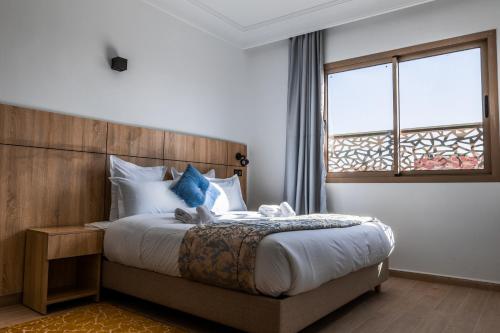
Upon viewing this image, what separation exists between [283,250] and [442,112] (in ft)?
9.24

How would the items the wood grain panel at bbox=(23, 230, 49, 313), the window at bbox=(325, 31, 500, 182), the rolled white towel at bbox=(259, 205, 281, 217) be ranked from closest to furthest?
the wood grain panel at bbox=(23, 230, 49, 313) < the rolled white towel at bbox=(259, 205, 281, 217) < the window at bbox=(325, 31, 500, 182)

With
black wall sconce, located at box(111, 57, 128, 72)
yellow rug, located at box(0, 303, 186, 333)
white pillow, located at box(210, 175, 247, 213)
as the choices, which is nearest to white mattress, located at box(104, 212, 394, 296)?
yellow rug, located at box(0, 303, 186, 333)

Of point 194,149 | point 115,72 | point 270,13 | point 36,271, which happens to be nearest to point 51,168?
point 36,271

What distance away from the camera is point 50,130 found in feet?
9.70

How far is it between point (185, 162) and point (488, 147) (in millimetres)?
2995

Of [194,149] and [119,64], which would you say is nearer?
[119,64]

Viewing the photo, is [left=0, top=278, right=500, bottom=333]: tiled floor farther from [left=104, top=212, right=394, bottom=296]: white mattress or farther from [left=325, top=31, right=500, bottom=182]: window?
[left=325, top=31, right=500, bottom=182]: window

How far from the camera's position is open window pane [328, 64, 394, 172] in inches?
165

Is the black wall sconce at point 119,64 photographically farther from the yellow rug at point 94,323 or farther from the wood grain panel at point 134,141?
the yellow rug at point 94,323

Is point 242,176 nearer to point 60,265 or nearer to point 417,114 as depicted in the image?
point 417,114

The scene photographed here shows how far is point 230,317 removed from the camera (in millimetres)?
2078

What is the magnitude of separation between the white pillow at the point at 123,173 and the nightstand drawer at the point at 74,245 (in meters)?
0.39

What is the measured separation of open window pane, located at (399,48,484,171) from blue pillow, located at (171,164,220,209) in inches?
81.3

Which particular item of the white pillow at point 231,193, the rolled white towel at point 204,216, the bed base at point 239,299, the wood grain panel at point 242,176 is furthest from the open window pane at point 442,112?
the rolled white towel at point 204,216
